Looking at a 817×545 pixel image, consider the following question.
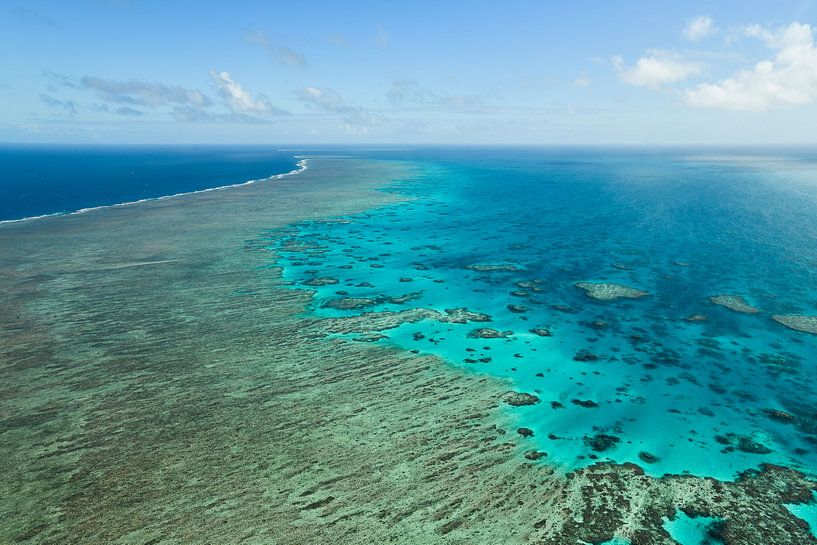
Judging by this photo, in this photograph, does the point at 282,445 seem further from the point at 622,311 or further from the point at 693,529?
the point at 622,311

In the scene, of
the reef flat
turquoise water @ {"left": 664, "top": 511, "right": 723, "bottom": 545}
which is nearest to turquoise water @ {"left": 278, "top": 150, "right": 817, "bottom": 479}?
the reef flat

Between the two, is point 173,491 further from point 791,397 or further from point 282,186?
point 282,186

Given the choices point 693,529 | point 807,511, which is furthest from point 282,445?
point 807,511

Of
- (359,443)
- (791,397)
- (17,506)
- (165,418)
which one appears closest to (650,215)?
(791,397)

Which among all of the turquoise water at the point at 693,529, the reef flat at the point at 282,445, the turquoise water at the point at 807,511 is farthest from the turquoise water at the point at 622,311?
the turquoise water at the point at 693,529

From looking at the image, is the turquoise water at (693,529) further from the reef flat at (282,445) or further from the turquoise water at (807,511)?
the turquoise water at (807,511)
